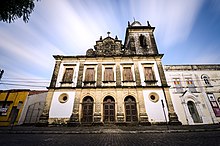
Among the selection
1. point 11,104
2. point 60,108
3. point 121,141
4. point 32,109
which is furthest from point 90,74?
point 11,104

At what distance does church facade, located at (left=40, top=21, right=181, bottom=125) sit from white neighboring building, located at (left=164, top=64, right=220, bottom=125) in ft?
4.65

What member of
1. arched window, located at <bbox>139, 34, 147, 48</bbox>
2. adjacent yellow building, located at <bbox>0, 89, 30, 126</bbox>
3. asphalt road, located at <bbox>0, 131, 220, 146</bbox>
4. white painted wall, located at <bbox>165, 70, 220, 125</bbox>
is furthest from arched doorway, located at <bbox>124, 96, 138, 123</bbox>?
adjacent yellow building, located at <bbox>0, 89, 30, 126</bbox>

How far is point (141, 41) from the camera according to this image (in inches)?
699

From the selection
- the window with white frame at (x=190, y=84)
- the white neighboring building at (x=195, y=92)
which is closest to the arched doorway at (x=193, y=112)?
the white neighboring building at (x=195, y=92)

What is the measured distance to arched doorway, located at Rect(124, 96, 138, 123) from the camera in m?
11.8

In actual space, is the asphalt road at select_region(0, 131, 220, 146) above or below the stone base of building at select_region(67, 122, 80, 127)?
below

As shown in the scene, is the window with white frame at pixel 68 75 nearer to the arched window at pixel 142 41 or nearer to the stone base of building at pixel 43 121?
the stone base of building at pixel 43 121

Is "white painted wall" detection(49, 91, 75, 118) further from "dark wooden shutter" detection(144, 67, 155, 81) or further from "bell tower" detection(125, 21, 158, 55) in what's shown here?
"bell tower" detection(125, 21, 158, 55)

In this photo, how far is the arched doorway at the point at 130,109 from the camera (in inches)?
465

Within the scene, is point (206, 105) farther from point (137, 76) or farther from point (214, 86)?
point (137, 76)

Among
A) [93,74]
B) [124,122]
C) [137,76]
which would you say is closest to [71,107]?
[93,74]

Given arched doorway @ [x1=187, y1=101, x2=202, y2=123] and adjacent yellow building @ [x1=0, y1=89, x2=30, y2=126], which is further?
adjacent yellow building @ [x1=0, y1=89, x2=30, y2=126]

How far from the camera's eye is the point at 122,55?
49.4 ft

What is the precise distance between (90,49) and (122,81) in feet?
22.6
